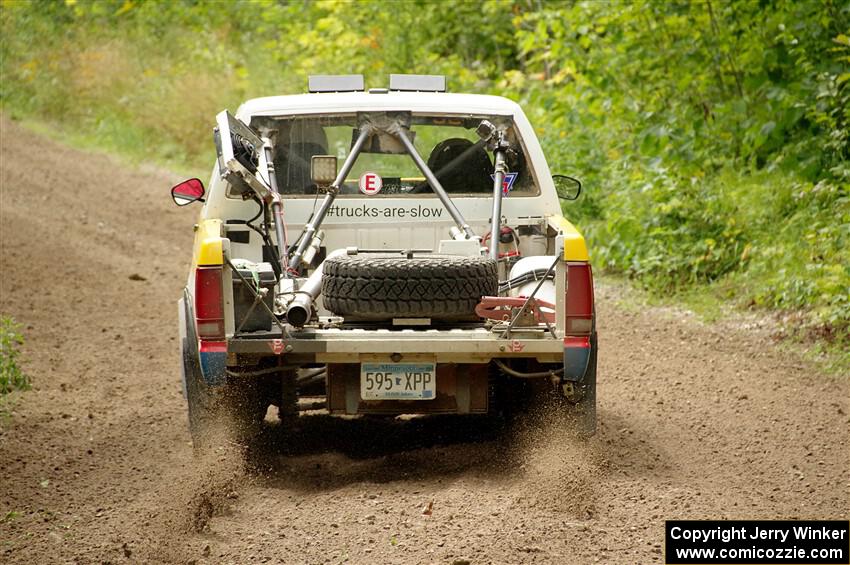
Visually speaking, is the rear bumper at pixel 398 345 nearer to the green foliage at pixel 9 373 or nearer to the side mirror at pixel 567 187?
the side mirror at pixel 567 187

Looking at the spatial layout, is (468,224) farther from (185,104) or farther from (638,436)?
(185,104)

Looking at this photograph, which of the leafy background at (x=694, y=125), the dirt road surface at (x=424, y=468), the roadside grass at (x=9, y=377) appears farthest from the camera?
the leafy background at (x=694, y=125)

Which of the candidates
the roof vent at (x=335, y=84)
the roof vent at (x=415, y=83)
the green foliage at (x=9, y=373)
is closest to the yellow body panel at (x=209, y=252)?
the roof vent at (x=335, y=84)

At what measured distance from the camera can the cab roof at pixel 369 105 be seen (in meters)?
6.68

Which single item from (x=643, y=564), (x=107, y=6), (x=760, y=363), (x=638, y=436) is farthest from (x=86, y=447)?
(x=107, y=6)

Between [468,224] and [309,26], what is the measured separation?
51.5ft

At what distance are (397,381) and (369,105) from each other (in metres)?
1.89

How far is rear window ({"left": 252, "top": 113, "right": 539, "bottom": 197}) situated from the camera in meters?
6.74

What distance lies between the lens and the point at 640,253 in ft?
37.6

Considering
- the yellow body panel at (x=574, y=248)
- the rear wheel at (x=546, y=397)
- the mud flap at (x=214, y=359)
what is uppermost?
the yellow body panel at (x=574, y=248)

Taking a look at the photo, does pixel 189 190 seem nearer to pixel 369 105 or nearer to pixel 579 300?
pixel 369 105

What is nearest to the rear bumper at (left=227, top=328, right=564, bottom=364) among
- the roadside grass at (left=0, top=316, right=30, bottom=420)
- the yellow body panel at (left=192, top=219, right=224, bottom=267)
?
the yellow body panel at (left=192, top=219, right=224, bottom=267)

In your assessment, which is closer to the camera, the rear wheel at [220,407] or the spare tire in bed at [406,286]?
the spare tire in bed at [406,286]

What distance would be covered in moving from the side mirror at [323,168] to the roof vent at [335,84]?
2.57 feet
